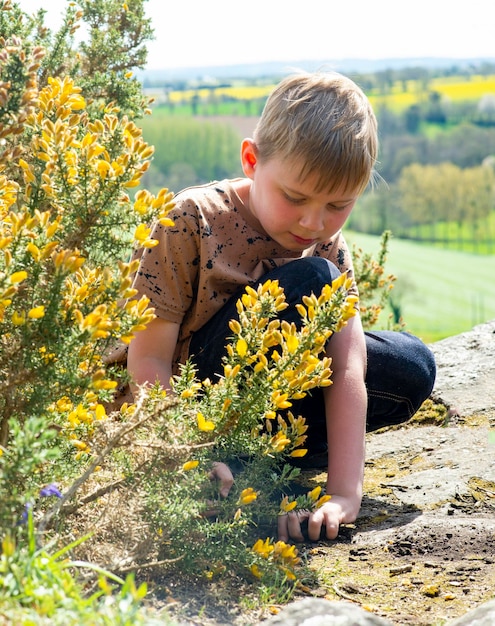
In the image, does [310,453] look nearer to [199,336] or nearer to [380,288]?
[199,336]

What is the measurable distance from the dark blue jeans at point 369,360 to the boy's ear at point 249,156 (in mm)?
451

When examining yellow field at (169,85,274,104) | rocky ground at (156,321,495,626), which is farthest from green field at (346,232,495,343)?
rocky ground at (156,321,495,626)

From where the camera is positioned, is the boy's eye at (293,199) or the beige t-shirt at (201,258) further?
the beige t-shirt at (201,258)

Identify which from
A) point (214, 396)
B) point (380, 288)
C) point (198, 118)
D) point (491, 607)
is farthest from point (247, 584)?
point (198, 118)

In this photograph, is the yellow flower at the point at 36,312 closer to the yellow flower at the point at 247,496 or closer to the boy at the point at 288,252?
Result: the yellow flower at the point at 247,496

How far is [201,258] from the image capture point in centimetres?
304

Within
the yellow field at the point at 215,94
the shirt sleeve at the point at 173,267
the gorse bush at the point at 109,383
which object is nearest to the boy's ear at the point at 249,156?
the shirt sleeve at the point at 173,267

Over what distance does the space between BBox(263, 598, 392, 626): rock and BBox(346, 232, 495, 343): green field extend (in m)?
23.9

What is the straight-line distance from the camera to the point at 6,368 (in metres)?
2.09

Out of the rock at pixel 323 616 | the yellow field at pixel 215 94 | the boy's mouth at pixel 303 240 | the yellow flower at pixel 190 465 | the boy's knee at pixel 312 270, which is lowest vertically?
the rock at pixel 323 616

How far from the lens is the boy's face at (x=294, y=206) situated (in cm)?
281

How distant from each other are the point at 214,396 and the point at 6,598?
0.90 meters

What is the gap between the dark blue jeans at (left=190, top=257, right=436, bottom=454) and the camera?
2887 millimetres

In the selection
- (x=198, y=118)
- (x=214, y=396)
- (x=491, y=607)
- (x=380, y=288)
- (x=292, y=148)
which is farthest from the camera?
(x=198, y=118)
